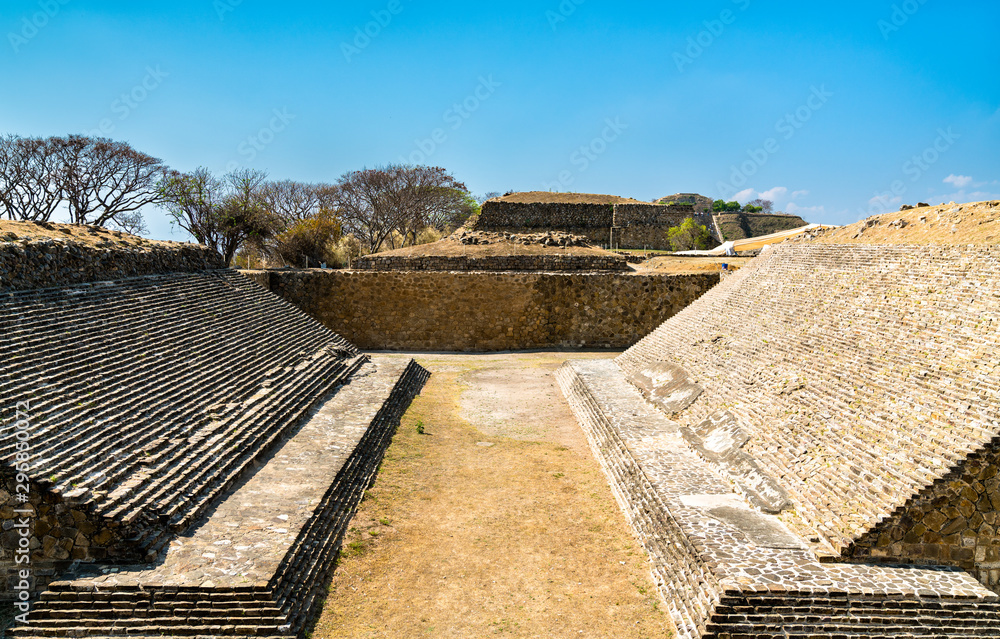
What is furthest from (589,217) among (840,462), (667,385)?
(840,462)

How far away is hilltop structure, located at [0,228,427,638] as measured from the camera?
4.33 metres

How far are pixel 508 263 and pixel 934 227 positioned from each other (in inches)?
429

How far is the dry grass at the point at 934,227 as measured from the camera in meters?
7.83

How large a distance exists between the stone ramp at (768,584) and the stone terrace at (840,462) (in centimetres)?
1

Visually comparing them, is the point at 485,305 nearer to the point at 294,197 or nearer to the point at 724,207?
the point at 294,197

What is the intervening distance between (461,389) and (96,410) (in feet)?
23.6

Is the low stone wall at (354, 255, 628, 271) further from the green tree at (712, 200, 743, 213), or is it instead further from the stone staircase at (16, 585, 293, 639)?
the green tree at (712, 200, 743, 213)

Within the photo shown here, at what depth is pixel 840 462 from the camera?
5.46m

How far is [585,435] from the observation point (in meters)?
9.38

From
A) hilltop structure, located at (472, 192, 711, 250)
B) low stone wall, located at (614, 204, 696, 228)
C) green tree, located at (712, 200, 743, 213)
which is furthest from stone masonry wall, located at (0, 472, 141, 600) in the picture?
green tree, located at (712, 200, 743, 213)

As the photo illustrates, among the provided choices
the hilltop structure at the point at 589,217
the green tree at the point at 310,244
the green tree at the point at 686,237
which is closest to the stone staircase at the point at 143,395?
the green tree at the point at 310,244

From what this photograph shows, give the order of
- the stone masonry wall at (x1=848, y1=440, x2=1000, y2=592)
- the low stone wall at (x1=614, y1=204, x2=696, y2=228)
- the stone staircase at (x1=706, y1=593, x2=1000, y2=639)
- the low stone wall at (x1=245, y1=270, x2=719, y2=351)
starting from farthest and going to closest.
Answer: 1. the low stone wall at (x1=614, y1=204, x2=696, y2=228)
2. the low stone wall at (x1=245, y1=270, x2=719, y2=351)
3. the stone masonry wall at (x1=848, y1=440, x2=1000, y2=592)
4. the stone staircase at (x1=706, y1=593, x2=1000, y2=639)

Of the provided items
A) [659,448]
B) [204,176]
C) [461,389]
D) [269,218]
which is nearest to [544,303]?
[461,389]

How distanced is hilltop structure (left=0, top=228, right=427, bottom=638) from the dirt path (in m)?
0.38
